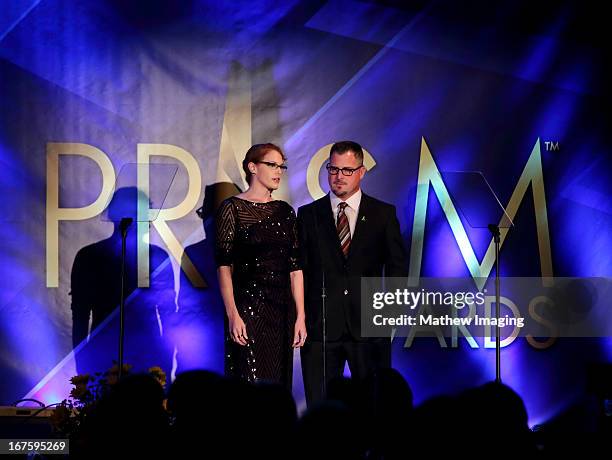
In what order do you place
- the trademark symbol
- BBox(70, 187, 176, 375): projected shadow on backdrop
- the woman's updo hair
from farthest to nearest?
the trademark symbol → BBox(70, 187, 176, 375): projected shadow on backdrop → the woman's updo hair

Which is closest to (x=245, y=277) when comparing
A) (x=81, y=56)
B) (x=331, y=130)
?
(x=331, y=130)

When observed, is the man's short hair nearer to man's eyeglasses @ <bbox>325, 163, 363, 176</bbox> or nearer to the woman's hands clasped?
man's eyeglasses @ <bbox>325, 163, 363, 176</bbox>

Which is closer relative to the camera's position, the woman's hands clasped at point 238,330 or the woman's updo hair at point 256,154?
the woman's hands clasped at point 238,330

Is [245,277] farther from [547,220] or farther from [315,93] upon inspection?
[547,220]

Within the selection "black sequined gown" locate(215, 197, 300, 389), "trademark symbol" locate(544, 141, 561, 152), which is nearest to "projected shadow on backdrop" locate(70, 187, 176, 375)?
"black sequined gown" locate(215, 197, 300, 389)

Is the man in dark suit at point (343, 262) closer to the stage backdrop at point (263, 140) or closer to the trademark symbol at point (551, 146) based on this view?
the stage backdrop at point (263, 140)

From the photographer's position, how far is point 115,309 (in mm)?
6684

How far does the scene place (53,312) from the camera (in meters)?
6.68

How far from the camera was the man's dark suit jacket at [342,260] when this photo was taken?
5.98m

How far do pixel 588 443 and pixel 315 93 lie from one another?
4.42 metres

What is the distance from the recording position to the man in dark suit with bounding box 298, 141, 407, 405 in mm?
5930

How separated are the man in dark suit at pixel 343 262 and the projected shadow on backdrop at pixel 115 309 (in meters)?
1.31

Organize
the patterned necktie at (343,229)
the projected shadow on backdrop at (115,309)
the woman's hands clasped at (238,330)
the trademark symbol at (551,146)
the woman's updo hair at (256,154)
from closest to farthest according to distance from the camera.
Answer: the woman's hands clasped at (238,330), the woman's updo hair at (256,154), the patterned necktie at (343,229), the projected shadow on backdrop at (115,309), the trademark symbol at (551,146)

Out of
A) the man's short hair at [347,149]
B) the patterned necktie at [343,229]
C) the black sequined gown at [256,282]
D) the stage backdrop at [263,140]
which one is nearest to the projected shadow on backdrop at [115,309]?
the stage backdrop at [263,140]
